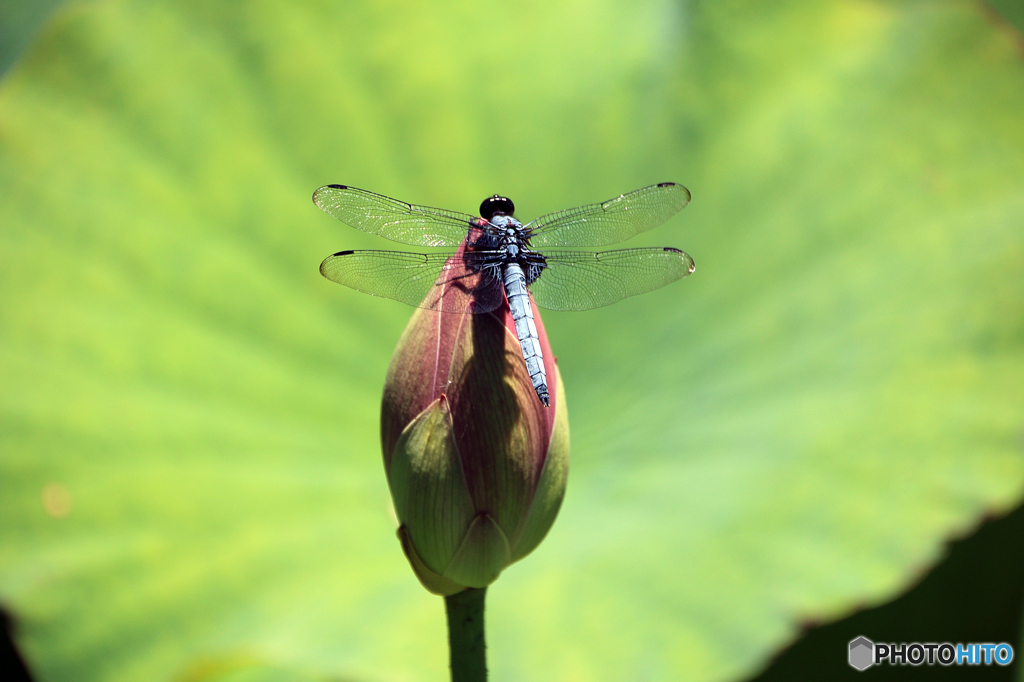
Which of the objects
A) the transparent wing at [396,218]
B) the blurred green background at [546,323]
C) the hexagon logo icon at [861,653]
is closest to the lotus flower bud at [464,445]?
the transparent wing at [396,218]

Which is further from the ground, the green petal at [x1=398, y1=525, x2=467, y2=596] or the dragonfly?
the dragonfly

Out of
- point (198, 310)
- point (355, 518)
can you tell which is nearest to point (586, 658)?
point (355, 518)

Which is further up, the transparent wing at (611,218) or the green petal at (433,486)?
the transparent wing at (611,218)

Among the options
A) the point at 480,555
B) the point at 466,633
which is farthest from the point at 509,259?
the point at 466,633

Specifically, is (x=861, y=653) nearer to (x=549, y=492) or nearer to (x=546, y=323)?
(x=549, y=492)

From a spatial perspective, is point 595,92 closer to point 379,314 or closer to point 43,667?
point 379,314

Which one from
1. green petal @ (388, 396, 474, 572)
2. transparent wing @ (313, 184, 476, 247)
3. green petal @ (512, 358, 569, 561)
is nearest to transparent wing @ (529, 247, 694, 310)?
transparent wing @ (313, 184, 476, 247)

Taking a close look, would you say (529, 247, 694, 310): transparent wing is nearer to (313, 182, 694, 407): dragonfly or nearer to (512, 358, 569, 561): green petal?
(313, 182, 694, 407): dragonfly

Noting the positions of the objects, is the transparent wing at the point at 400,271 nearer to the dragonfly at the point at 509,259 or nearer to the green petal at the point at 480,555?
the dragonfly at the point at 509,259
